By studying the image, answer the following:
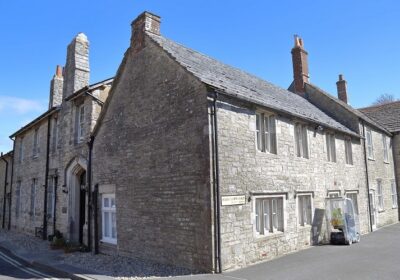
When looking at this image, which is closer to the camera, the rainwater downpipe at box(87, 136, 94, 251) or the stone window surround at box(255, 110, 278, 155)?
the stone window surround at box(255, 110, 278, 155)

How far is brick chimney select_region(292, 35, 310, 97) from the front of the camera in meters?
22.9

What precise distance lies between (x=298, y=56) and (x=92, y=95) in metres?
14.0

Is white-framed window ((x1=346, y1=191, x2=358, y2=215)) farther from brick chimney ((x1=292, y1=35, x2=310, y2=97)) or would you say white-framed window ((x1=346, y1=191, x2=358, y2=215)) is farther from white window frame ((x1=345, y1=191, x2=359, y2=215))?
brick chimney ((x1=292, y1=35, x2=310, y2=97))

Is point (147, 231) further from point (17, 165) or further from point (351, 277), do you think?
point (17, 165)

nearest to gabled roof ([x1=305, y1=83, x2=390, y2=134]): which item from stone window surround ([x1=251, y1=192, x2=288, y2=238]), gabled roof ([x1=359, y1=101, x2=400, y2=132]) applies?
gabled roof ([x1=359, y1=101, x2=400, y2=132])

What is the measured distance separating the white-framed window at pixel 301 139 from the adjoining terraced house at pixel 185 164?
0.14 feet

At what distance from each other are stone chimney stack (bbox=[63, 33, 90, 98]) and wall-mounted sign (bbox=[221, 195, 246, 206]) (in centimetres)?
1037

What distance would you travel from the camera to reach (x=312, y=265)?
10.2m

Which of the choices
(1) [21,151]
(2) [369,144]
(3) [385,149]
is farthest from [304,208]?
(1) [21,151]

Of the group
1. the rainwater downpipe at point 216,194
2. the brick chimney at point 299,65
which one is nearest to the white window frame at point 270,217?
the rainwater downpipe at point 216,194

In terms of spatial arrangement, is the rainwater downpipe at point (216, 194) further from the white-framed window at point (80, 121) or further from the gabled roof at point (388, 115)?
the gabled roof at point (388, 115)

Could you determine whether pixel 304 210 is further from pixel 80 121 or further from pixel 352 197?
pixel 80 121

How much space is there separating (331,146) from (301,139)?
3.31 m

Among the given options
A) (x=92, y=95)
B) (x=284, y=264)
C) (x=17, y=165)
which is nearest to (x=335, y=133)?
(x=284, y=264)
